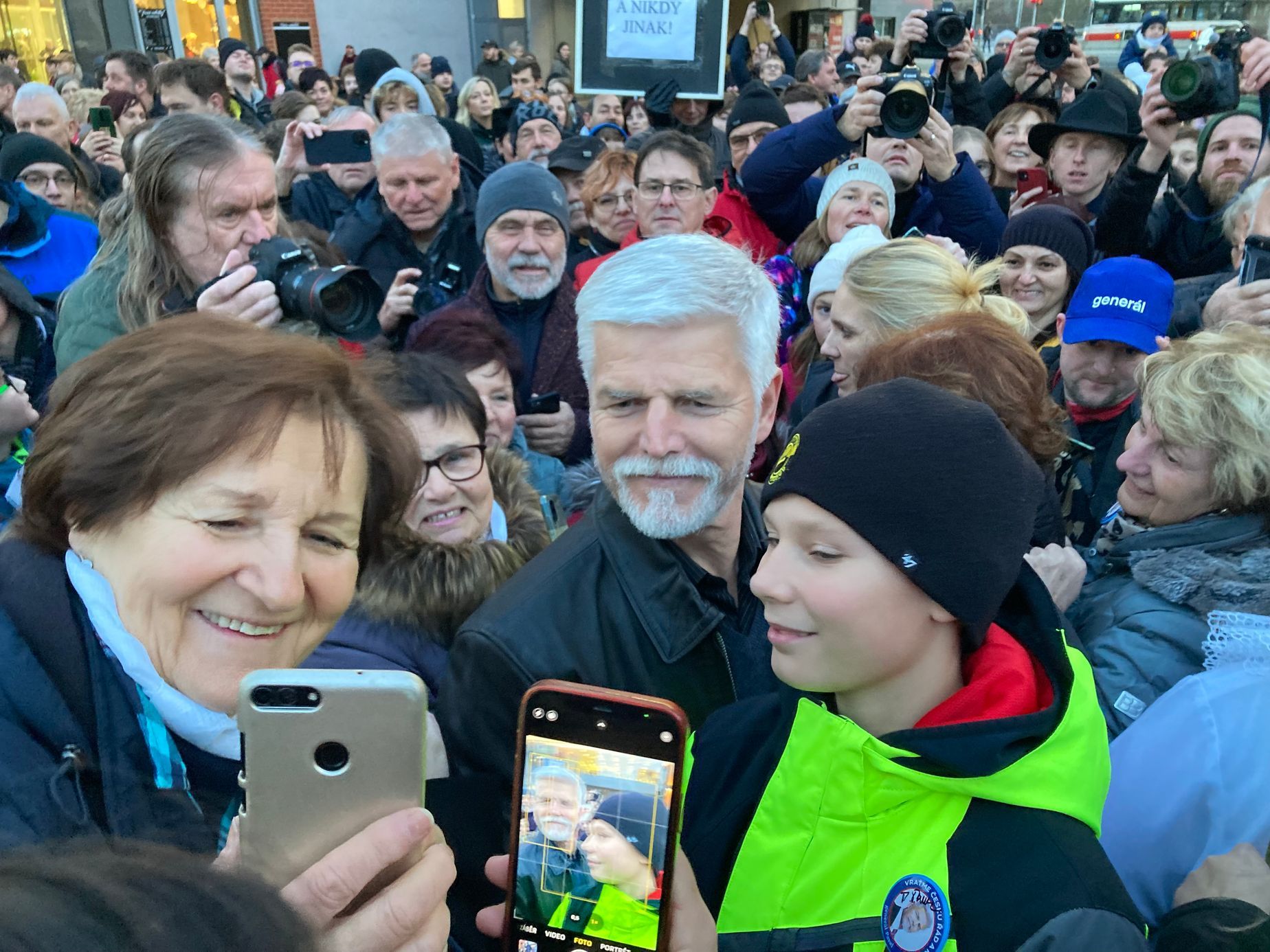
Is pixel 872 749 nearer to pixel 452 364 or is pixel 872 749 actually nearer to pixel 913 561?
pixel 913 561

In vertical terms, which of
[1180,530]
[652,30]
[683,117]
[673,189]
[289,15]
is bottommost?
[1180,530]

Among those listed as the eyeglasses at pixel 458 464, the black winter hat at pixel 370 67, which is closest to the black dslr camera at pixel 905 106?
the eyeglasses at pixel 458 464

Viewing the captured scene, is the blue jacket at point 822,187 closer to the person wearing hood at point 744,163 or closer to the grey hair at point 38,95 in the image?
the person wearing hood at point 744,163

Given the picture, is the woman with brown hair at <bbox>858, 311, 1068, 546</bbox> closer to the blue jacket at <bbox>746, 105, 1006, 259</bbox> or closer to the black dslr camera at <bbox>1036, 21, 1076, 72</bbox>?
the blue jacket at <bbox>746, 105, 1006, 259</bbox>

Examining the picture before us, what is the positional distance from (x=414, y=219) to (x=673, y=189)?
3.73 feet

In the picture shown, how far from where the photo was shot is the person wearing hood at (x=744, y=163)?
178 inches

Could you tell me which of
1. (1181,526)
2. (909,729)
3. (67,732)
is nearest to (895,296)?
(1181,526)

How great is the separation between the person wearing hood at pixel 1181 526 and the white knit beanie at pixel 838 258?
1.33 metres

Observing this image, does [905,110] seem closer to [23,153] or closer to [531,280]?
[531,280]

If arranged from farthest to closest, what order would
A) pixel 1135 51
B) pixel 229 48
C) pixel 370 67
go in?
pixel 1135 51
pixel 229 48
pixel 370 67

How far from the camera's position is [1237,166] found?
12.9ft

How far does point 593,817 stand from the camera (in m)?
1.17

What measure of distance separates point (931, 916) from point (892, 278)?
6.34 ft

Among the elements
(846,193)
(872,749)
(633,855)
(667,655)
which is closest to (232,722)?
(633,855)
